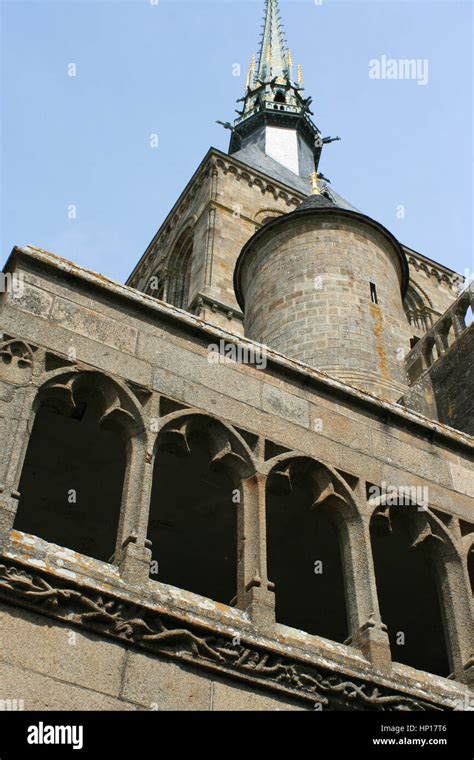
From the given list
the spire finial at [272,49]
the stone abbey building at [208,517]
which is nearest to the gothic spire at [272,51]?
the spire finial at [272,49]

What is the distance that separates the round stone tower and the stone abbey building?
6.48 ft

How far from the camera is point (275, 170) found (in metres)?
40.2

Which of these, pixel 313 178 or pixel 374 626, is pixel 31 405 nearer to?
pixel 374 626

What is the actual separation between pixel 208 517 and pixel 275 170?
105 feet

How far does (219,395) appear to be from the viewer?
8.64 m

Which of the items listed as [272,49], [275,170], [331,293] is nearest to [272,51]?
[272,49]

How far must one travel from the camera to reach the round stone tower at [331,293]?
1538 cm

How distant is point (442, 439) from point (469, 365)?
142 inches

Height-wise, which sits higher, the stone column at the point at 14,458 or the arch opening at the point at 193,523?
the arch opening at the point at 193,523

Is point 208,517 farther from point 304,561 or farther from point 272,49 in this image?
point 272,49

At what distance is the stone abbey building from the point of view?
663 centimetres

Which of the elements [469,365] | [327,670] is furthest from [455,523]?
[469,365]

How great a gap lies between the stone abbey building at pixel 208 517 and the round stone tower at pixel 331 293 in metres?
1.97

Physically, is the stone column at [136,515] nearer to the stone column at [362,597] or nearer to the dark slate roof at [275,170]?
the stone column at [362,597]
